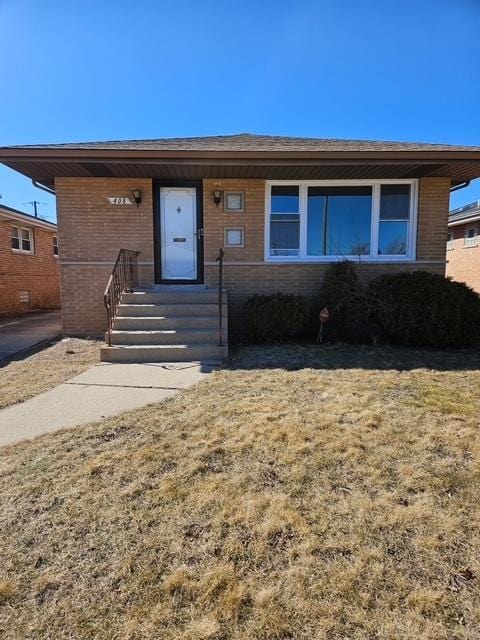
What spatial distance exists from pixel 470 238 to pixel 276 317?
14592 mm

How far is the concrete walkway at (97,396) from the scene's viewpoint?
11.1ft

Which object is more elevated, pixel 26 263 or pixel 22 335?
pixel 26 263

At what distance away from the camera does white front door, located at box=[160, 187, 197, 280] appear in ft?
25.7

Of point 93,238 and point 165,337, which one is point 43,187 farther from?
point 165,337

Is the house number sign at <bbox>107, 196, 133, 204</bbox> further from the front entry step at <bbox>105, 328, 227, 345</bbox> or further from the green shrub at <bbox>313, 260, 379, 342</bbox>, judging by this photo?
the green shrub at <bbox>313, 260, 379, 342</bbox>

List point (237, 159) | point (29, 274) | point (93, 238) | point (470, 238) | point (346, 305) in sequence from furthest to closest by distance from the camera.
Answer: point (470, 238) < point (29, 274) < point (93, 238) < point (346, 305) < point (237, 159)

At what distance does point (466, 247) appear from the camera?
16.9 m

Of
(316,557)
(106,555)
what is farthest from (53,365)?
(316,557)

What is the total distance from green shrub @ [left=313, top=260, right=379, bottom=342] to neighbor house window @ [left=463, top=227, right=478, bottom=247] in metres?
12.1

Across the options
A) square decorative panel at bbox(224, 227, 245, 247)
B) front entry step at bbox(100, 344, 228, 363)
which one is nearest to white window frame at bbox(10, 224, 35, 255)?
square decorative panel at bbox(224, 227, 245, 247)

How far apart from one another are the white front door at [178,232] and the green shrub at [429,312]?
3992mm

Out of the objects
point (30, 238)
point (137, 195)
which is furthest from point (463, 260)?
point (30, 238)

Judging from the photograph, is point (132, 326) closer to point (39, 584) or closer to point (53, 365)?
point (53, 365)

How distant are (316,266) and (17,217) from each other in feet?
38.0
